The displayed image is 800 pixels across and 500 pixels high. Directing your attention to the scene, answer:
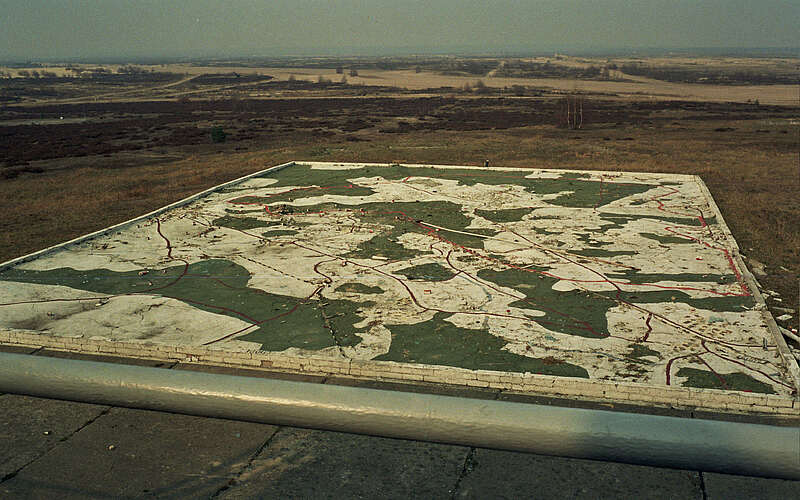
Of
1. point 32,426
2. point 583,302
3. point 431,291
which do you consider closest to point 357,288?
point 431,291

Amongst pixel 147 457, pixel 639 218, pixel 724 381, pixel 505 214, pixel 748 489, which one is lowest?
pixel 724 381

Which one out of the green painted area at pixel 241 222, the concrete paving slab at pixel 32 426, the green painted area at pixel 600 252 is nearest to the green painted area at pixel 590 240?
the green painted area at pixel 600 252

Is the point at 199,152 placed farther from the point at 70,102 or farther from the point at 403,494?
the point at 70,102

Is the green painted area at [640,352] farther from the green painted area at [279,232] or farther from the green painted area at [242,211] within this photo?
the green painted area at [242,211]

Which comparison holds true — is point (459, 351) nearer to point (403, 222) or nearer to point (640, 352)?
point (640, 352)

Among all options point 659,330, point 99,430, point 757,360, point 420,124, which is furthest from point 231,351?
point 420,124

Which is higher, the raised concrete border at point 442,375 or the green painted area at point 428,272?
the green painted area at point 428,272

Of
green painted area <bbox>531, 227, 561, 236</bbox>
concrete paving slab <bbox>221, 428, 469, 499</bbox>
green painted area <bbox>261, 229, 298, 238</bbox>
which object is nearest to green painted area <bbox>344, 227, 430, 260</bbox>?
green painted area <bbox>261, 229, 298, 238</bbox>
